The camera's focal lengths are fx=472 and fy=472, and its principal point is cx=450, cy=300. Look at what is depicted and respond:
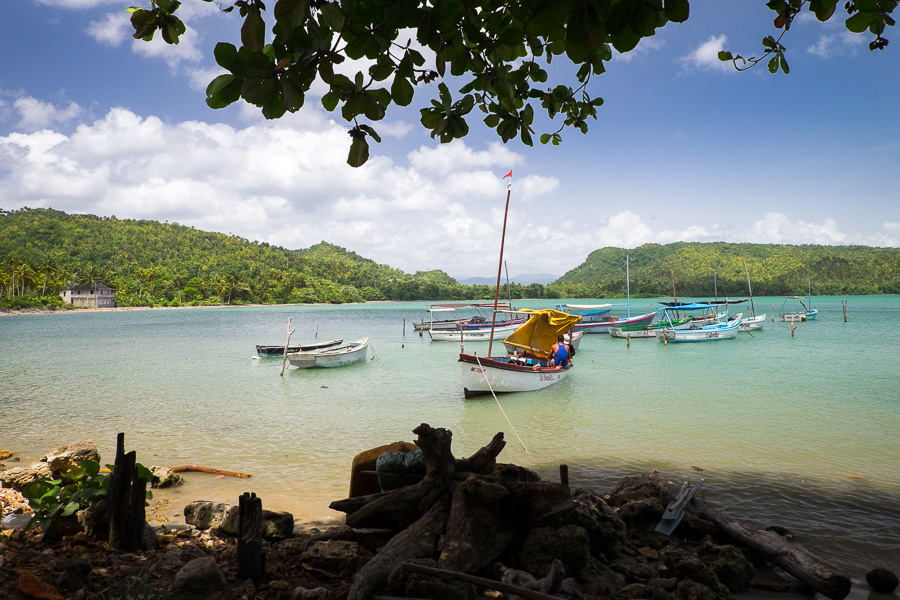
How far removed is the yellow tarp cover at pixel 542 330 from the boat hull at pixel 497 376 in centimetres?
66

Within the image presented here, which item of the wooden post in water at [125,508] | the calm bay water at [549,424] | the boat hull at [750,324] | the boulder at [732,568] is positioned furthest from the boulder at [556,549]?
the boat hull at [750,324]

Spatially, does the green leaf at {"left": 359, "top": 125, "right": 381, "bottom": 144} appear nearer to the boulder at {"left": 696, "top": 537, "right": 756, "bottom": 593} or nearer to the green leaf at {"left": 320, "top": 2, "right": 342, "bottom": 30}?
the green leaf at {"left": 320, "top": 2, "right": 342, "bottom": 30}

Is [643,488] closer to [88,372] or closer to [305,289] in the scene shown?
[88,372]

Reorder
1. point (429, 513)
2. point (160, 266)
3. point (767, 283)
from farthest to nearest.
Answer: point (160, 266), point (767, 283), point (429, 513)

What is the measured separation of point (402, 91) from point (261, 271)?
12757cm

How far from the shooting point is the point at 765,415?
11539 millimetres

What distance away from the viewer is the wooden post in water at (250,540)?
3.41 meters

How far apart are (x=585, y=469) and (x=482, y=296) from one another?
111m

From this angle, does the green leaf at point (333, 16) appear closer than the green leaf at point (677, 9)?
No

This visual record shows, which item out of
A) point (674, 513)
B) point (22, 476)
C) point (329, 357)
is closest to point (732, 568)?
point (674, 513)

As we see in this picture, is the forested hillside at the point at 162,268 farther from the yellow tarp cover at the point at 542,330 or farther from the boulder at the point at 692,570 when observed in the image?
the boulder at the point at 692,570

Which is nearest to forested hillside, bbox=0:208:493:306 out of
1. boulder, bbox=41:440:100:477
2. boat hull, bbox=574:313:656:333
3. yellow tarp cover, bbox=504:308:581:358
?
boat hull, bbox=574:313:656:333

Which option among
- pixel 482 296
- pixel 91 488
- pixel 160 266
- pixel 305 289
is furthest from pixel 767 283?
pixel 160 266

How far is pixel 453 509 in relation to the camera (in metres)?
3.83
